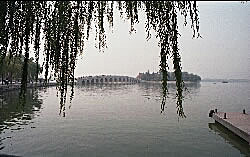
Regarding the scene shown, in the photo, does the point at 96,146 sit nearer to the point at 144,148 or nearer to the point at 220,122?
the point at 144,148

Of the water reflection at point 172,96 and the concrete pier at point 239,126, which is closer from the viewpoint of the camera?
→ the water reflection at point 172,96

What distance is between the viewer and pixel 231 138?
17.2 m

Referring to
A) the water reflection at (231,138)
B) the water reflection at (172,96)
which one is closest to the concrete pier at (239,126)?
the water reflection at (231,138)

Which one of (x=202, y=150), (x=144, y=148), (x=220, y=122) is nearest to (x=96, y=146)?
(x=144, y=148)

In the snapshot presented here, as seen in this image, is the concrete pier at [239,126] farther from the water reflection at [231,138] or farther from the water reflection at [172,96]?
the water reflection at [172,96]

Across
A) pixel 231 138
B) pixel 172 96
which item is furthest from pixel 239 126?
pixel 172 96

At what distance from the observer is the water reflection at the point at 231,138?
14.9m

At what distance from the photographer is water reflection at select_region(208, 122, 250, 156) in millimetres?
14852

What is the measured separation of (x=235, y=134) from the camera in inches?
684

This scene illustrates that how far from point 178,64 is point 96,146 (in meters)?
13.2

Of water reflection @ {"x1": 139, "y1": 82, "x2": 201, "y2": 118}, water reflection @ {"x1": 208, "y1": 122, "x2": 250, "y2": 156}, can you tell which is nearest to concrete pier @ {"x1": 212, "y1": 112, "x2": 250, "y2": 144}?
water reflection @ {"x1": 208, "y1": 122, "x2": 250, "y2": 156}

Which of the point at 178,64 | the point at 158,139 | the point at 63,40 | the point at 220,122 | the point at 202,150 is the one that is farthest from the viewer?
the point at 220,122

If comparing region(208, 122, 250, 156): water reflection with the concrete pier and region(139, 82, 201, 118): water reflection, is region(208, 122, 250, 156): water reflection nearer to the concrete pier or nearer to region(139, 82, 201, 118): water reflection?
the concrete pier

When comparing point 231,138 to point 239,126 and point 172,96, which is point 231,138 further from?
point 172,96
